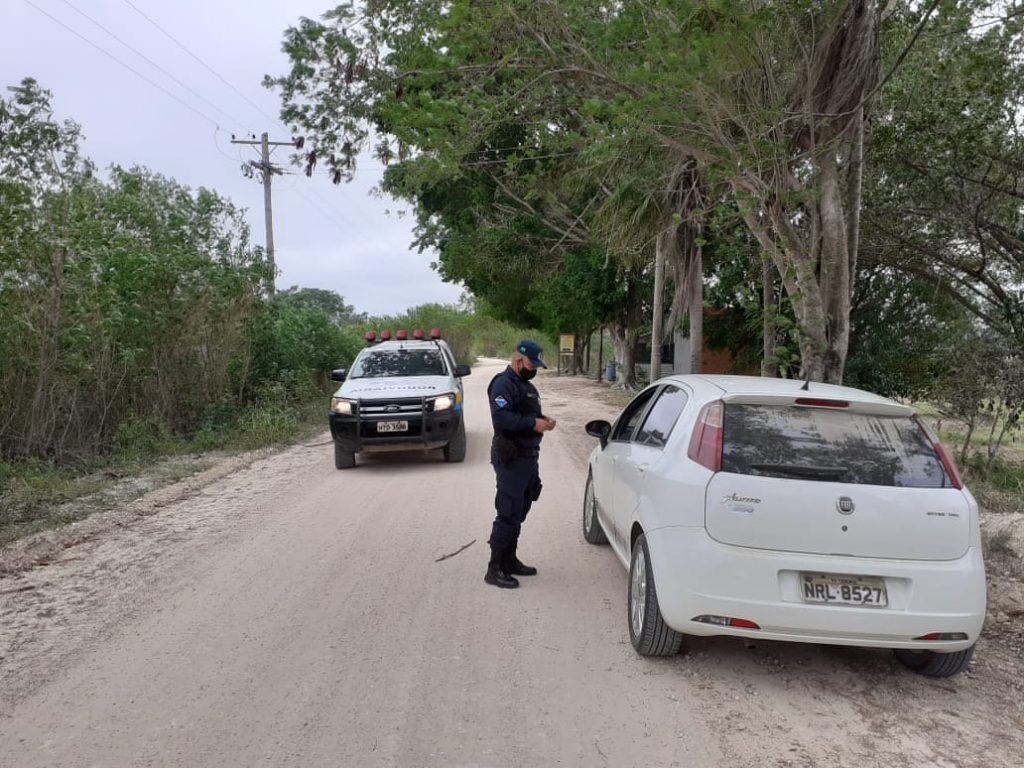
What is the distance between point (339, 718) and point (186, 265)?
34.1 feet

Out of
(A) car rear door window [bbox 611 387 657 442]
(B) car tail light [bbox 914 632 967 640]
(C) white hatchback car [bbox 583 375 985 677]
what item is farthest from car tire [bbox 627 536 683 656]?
(A) car rear door window [bbox 611 387 657 442]

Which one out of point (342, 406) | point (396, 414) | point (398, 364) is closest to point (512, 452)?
point (396, 414)

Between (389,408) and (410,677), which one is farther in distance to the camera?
(389,408)

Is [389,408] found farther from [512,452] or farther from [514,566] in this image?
[512,452]

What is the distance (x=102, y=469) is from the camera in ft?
32.4

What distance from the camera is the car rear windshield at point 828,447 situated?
3.66 metres

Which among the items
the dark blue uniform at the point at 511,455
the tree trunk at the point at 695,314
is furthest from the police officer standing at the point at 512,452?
the tree trunk at the point at 695,314

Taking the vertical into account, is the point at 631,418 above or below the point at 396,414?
above

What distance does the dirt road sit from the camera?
315cm

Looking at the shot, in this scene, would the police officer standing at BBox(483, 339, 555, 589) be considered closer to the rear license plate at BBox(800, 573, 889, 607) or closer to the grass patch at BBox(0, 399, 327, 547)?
the rear license plate at BBox(800, 573, 889, 607)

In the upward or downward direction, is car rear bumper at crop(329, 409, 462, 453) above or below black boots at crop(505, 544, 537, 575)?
above

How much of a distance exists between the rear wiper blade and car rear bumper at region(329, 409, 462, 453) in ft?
21.4

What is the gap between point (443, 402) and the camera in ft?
32.6

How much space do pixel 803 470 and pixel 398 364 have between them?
822 cm
